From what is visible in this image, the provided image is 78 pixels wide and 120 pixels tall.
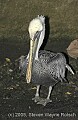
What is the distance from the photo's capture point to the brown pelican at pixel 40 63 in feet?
20.0

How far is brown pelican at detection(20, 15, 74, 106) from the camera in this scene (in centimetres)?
611

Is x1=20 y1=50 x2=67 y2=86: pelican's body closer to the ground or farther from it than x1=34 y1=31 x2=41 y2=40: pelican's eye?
closer to the ground

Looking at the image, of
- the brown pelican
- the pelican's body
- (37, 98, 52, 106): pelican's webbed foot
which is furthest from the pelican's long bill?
(37, 98, 52, 106): pelican's webbed foot

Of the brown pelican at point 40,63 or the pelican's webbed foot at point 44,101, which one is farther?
the pelican's webbed foot at point 44,101

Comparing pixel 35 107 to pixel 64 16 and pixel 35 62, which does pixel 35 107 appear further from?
pixel 64 16

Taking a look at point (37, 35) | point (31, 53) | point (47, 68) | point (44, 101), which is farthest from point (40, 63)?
point (44, 101)

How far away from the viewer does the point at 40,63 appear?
6.35m

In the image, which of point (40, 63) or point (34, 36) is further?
point (40, 63)

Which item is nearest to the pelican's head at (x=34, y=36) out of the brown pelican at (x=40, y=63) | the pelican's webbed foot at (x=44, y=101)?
the brown pelican at (x=40, y=63)

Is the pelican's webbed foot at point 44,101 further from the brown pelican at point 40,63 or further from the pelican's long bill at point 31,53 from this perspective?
the pelican's long bill at point 31,53

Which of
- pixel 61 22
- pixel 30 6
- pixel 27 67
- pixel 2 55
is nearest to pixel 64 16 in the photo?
pixel 61 22

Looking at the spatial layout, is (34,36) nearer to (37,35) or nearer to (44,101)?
(37,35)

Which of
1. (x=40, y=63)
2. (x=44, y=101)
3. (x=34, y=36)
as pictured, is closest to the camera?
(x=34, y=36)

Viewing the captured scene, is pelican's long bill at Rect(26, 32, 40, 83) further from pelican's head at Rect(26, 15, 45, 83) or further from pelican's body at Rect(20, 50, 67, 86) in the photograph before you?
pelican's body at Rect(20, 50, 67, 86)
